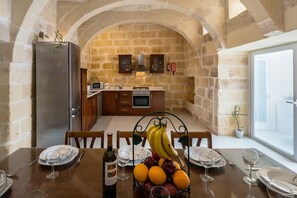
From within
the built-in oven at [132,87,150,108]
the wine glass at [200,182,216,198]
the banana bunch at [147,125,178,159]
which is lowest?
the wine glass at [200,182,216,198]

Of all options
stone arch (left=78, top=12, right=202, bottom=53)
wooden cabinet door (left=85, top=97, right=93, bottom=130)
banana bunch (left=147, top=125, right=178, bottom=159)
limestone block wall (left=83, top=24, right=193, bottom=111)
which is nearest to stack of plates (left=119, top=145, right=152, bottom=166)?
banana bunch (left=147, top=125, right=178, bottom=159)

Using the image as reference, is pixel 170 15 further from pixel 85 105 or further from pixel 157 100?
pixel 85 105

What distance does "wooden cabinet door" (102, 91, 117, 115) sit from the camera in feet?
21.8

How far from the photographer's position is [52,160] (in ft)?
4.42

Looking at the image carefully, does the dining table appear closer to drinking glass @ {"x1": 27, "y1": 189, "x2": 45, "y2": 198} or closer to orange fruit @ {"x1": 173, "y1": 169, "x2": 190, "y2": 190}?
drinking glass @ {"x1": 27, "y1": 189, "x2": 45, "y2": 198}

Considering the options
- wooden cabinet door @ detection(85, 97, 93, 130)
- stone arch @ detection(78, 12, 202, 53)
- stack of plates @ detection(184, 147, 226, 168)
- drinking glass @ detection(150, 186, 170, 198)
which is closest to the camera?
drinking glass @ detection(150, 186, 170, 198)

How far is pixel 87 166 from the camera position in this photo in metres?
1.38

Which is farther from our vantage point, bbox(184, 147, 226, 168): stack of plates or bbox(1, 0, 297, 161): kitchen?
bbox(1, 0, 297, 161): kitchen

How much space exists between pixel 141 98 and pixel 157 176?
5608mm

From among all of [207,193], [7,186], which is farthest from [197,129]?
[7,186]

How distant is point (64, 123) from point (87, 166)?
193cm

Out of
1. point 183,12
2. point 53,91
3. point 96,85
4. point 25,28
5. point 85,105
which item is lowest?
point 85,105

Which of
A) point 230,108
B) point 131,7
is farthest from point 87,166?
point 131,7

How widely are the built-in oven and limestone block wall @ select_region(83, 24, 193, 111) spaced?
1.13m
